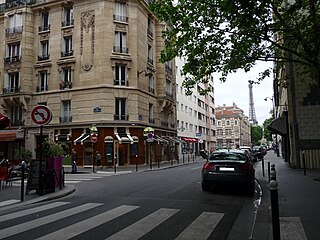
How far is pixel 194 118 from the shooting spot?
55594 mm

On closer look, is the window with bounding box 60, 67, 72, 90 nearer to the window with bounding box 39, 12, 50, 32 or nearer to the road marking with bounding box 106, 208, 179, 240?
the window with bounding box 39, 12, 50, 32

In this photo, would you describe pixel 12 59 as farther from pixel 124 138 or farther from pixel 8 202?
pixel 8 202

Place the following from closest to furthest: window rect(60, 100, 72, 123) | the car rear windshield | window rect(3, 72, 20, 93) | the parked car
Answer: the parked car < the car rear windshield < window rect(60, 100, 72, 123) < window rect(3, 72, 20, 93)

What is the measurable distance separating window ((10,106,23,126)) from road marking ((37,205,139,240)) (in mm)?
27402

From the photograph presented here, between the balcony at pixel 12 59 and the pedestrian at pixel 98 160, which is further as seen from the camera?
the balcony at pixel 12 59

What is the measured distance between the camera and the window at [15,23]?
3197 centimetres

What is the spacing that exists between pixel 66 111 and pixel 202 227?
26.2 metres

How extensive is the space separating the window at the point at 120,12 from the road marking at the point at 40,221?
989 inches

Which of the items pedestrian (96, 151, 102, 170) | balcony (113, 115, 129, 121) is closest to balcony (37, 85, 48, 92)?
balcony (113, 115, 129, 121)

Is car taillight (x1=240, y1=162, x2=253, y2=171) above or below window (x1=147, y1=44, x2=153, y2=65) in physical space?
below

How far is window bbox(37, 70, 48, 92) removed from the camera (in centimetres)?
3077

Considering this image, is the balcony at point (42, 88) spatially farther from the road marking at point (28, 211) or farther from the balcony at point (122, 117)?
the road marking at point (28, 211)

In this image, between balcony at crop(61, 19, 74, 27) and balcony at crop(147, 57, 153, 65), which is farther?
balcony at crop(147, 57, 153, 65)

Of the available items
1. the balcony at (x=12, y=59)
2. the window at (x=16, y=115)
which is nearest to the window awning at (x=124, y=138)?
the window at (x=16, y=115)
